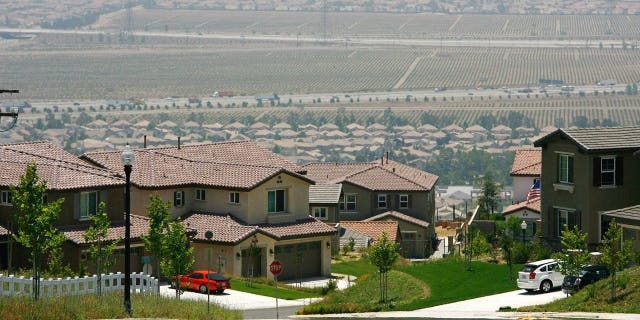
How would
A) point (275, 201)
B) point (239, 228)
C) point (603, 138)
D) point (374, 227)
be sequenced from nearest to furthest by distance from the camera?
point (603, 138), point (239, 228), point (275, 201), point (374, 227)

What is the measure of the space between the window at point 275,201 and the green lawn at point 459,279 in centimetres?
742

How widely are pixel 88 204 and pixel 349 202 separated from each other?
27153 millimetres

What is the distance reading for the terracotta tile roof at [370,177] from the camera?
3349 inches

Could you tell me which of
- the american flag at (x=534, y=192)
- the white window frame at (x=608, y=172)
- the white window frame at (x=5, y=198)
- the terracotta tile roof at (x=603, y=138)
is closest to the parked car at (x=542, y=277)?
the terracotta tile roof at (x=603, y=138)

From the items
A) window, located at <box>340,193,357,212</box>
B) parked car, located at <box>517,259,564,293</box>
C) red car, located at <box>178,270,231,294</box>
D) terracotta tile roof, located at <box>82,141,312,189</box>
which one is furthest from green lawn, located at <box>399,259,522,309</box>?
window, located at <box>340,193,357,212</box>

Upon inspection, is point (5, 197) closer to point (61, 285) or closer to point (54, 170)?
point (54, 170)

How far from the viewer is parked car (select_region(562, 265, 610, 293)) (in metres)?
49.1

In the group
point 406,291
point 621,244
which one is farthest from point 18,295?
point 621,244

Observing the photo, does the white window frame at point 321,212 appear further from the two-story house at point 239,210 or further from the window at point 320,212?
the two-story house at point 239,210

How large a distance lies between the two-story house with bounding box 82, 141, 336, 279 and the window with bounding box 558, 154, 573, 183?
9.33 m

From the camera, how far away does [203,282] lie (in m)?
55.4

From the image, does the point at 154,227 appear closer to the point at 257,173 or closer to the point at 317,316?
the point at 317,316

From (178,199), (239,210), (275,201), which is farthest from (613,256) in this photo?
(178,199)

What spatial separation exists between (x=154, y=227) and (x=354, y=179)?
3445cm
